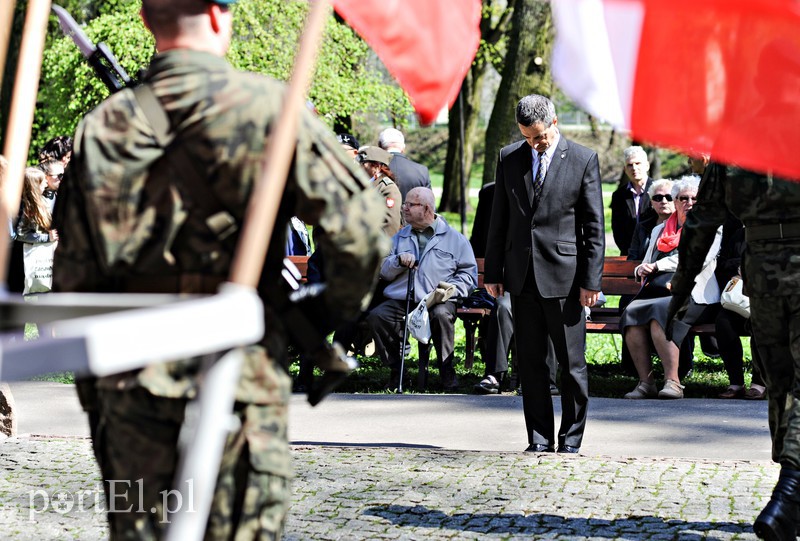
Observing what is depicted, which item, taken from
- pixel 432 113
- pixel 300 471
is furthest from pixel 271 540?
pixel 300 471

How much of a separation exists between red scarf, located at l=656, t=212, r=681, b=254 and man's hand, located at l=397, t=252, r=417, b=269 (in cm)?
211

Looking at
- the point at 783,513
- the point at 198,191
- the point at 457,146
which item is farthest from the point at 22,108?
the point at 457,146

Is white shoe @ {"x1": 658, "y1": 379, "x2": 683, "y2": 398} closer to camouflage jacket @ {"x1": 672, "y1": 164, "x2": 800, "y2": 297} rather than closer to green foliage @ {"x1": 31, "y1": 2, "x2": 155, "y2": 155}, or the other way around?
camouflage jacket @ {"x1": 672, "y1": 164, "x2": 800, "y2": 297}

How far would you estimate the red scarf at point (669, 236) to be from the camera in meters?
10.7

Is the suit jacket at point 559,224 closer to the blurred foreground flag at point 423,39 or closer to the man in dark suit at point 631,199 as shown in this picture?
the blurred foreground flag at point 423,39

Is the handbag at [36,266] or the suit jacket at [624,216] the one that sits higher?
the suit jacket at [624,216]

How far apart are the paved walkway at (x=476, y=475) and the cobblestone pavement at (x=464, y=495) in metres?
0.01

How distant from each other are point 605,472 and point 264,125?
463cm

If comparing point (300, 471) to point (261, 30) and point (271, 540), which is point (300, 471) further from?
point (261, 30)

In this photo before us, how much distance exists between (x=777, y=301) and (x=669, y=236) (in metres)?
5.17

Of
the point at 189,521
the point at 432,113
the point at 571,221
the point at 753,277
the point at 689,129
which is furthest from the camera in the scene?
the point at 571,221

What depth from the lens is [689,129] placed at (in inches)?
142

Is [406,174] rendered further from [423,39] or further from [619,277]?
[423,39]

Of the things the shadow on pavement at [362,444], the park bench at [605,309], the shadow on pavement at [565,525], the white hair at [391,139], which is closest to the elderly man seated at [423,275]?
the park bench at [605,309]
